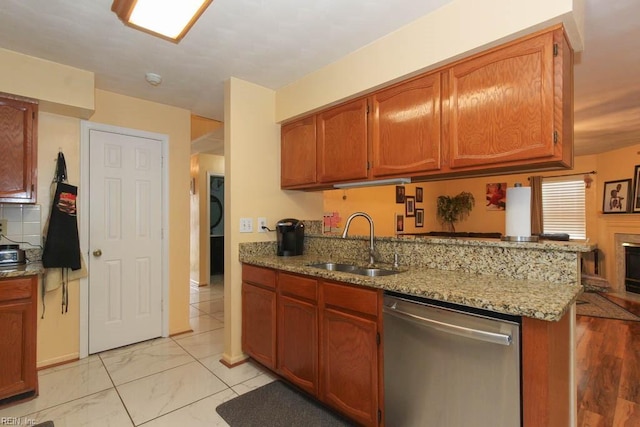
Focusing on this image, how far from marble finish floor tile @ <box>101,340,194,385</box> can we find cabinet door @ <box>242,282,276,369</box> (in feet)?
1.92

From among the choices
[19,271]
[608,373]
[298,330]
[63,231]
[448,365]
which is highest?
[63,231]

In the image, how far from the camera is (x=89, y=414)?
1.89 metres

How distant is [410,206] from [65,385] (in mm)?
5654

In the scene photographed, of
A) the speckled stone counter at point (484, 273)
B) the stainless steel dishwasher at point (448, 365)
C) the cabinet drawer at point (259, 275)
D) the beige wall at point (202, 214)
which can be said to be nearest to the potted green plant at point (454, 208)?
the beige wall at point (202, 214)

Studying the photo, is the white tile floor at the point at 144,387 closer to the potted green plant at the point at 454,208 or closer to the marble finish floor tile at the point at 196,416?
the marble finish floor tile at the point at 196,416

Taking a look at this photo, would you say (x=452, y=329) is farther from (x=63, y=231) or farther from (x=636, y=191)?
(x=636, y=191)

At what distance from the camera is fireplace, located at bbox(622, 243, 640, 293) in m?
4.99

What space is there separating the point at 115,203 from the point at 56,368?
1.41m

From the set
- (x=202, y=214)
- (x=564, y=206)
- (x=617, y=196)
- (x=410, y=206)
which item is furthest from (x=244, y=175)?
(x=564, y=206)

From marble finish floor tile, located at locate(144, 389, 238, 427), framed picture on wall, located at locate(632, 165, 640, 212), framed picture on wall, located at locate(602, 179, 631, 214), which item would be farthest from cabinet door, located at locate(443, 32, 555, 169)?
framed picture on wall, located at locate(602, 179, 631, 214)

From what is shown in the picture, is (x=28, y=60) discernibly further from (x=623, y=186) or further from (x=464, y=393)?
(x=623, y=186)

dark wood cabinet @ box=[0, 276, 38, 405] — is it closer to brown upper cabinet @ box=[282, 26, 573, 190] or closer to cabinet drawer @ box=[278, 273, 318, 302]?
cabinet drawer @ box=[278, 273, 318, 302]

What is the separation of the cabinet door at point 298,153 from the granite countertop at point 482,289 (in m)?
0.97

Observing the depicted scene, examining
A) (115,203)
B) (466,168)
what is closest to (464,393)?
(466,168)
